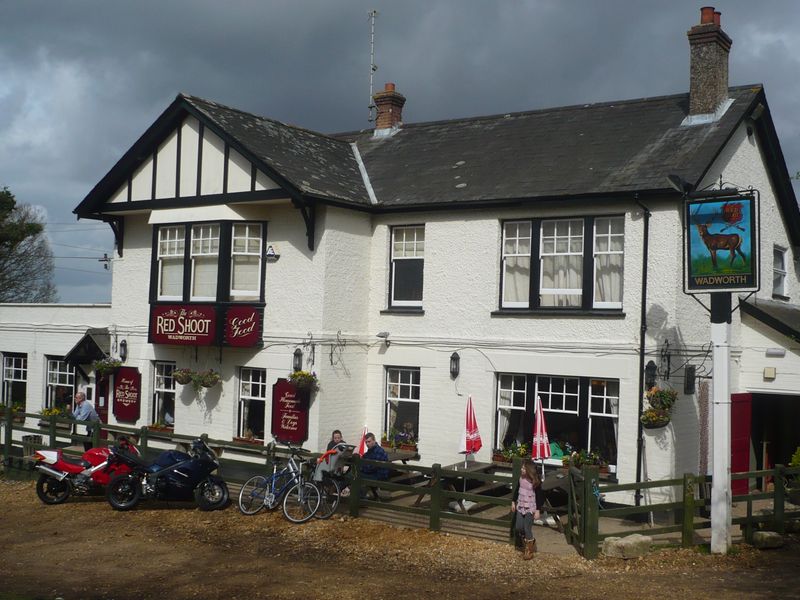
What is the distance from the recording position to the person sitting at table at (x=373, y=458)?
16.1m

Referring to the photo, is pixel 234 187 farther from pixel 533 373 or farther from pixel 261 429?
pixel 533 373

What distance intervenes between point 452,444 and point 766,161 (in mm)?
9465

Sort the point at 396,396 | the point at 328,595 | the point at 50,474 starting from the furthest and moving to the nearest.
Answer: the point at 396,396 < the point at 50,474 < the point at 328,595

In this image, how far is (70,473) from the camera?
17000 mm

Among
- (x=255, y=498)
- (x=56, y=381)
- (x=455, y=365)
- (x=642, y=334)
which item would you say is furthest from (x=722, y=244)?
(x=56, y=381)

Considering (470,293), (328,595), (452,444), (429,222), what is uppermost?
(429,222)

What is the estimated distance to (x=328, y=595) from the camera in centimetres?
1110

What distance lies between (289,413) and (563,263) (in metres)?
6.49

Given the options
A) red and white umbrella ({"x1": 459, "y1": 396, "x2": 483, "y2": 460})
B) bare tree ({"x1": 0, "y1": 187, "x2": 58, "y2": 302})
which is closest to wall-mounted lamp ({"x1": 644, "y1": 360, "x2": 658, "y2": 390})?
red and white umbrella ({"x1": 459, "y1": 396, "x2": 483, "y2": 460})

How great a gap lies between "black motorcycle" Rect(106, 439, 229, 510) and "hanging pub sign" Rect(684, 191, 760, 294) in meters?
8.86

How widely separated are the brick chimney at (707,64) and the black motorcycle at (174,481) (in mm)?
11751

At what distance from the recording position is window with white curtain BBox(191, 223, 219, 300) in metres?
19.7

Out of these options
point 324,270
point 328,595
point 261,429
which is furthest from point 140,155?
point 328,595

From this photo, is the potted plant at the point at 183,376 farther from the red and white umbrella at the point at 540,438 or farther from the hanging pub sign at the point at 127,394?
the red and white umbrella at the point at 540,438
